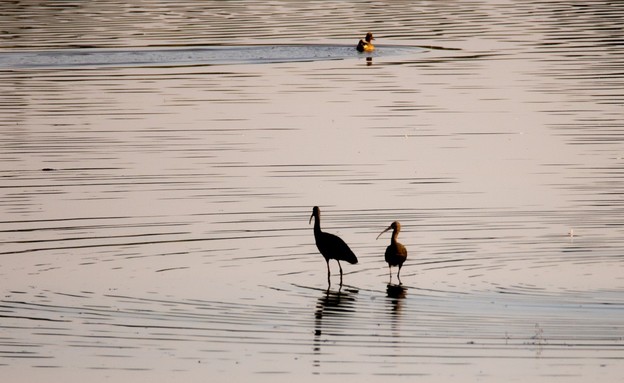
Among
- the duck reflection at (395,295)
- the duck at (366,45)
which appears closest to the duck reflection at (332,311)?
the duck reflection at (395,295)

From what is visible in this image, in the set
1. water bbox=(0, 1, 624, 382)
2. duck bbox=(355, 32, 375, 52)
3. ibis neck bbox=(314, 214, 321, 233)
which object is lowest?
duck bbox=(355, 32, 375, 52)

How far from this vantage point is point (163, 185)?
72.2 ft

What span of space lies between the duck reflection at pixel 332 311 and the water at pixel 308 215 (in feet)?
0.14

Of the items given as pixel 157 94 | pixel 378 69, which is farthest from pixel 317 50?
pixel 157 94

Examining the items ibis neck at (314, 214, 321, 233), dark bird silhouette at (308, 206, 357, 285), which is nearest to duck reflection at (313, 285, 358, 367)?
dark bird silhouette at (308, 206, 357, 285)

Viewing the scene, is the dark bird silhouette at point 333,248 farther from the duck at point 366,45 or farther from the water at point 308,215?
the duck at point 366,45

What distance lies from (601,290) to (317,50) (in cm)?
2933

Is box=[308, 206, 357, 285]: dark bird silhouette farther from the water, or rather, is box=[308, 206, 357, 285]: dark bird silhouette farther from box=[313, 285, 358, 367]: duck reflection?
box=[313, 285, 358, 367]: duck reflection

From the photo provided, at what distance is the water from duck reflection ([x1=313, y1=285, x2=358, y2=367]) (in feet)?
0.14

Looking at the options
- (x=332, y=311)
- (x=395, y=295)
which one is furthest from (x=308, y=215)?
(x=332, y=311)

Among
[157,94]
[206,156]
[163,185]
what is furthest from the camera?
[157,94]

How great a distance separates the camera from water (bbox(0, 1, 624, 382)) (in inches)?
505

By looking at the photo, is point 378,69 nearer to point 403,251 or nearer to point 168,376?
point 403,251

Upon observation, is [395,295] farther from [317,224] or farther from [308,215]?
[308,215]
